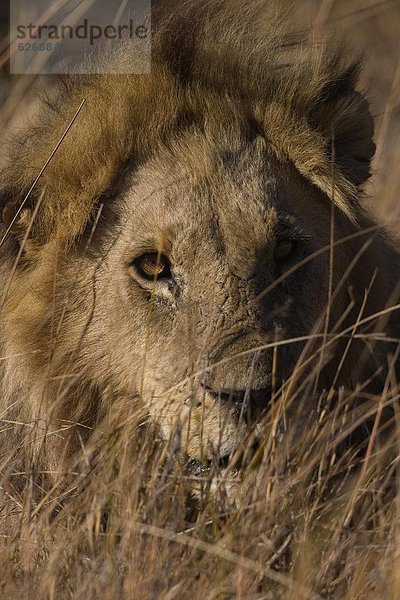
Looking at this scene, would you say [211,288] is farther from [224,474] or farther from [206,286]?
[224,474]

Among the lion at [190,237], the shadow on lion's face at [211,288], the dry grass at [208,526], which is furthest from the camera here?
the lion at [190,237]

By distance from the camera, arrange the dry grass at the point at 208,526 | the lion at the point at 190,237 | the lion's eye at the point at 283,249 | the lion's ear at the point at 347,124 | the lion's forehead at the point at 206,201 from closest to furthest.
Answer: the dry grass at the point at 208,526
the lion at the point at 190,237
the lion's forehead at the point at 206,201
the lion's eye at the point at 283,249
the lion's ear at the point at 347,124

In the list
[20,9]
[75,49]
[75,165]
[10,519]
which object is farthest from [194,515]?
[20,9]

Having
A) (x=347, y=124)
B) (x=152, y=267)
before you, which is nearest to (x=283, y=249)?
(x=152, y=267)

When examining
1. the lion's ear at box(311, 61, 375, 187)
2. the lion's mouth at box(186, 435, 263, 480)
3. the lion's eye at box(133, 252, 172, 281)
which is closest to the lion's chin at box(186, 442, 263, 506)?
the lion's mouth at box(186, 435, 263, 480)

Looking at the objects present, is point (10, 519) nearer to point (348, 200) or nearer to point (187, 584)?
point (187, 584)

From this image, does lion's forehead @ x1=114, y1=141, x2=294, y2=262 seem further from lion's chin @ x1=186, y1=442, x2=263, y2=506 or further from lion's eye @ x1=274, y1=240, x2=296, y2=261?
lion's chin @ x1=186, y1=442, x2=263, y2=506

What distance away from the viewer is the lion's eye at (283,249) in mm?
3945

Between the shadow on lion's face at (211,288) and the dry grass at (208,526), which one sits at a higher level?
the shadow on lion's face at (211,288)

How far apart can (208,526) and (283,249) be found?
40.8 inches

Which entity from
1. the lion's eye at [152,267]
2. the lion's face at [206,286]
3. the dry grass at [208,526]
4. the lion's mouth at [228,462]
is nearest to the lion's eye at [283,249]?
the lion's face at [206,286]

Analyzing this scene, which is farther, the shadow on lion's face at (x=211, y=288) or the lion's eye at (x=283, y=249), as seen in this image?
the lion's eye at (x=283, y=249)

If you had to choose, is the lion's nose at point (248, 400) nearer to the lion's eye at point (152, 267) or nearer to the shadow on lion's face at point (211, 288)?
the shadow on lion's face at point (211, 288)

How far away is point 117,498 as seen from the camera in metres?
3.25
